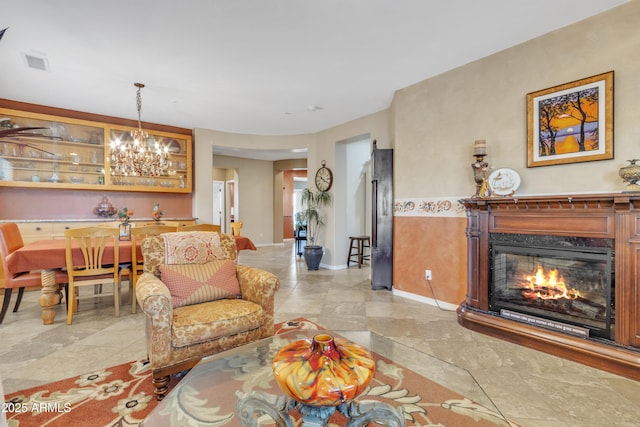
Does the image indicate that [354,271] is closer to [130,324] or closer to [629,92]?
[130,324]

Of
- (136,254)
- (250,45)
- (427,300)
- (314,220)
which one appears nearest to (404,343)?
(427,300)

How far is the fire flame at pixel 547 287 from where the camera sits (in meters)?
2.38

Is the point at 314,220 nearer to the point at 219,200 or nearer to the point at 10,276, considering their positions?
the point at 10,276

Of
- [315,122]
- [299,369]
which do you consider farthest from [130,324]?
[315,122]

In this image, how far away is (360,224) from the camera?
6297 millimetres

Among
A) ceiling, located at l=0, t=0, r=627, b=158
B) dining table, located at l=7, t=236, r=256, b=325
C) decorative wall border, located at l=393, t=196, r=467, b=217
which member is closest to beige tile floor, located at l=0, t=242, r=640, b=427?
dining table, located at l=7, t=236, r=256, b=325

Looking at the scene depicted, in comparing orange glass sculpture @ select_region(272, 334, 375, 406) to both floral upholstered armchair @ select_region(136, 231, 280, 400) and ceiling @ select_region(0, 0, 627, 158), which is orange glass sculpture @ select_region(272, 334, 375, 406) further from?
ceiling @ select_region(0, 0, 627, 158)

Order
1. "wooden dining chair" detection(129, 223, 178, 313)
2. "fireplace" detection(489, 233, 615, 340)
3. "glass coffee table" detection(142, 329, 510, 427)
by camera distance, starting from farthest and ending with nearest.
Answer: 1. "wooden dining chair" detection(129, 223, 178, 313)
2. "fireplace" detection(489, 233, 615, 340)
3. "glass coffee table" detection(142, 329, 510, 427)

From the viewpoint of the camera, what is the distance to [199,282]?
213cm

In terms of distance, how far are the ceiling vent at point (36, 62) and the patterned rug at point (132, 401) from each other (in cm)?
310

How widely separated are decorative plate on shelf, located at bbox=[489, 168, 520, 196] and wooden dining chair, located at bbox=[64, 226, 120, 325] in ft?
12.1

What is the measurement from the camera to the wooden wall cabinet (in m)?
4.19

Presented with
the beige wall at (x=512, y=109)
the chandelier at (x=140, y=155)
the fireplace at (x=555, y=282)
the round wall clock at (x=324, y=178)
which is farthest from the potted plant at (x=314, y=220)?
the fireplace at (x=555, y=282)

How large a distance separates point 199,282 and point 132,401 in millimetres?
753
